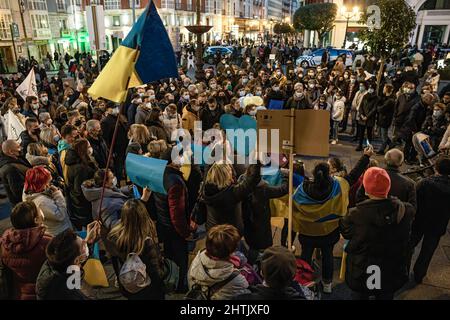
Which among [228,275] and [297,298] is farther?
[228,275]

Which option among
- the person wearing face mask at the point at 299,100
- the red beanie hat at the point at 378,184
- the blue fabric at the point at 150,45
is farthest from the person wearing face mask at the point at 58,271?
the person wearing face mask at the point at 299,100

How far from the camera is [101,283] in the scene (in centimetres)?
376

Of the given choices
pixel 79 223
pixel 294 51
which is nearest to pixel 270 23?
pixel 294 51

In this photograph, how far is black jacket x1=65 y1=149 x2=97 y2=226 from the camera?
4480mm

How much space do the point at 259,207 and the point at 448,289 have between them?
260 cm

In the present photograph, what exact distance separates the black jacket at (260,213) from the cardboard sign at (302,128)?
0.48 meters

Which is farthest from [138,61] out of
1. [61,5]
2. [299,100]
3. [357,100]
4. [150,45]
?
[61,5]

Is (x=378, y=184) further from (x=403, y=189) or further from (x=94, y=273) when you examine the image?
(x=94, y=273)

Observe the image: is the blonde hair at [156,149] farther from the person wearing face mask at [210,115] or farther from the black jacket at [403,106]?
the black jacket at [403,106]

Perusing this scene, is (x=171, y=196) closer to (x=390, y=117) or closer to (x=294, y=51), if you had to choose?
(x=390, y=117)

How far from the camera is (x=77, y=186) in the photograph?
14.8 feet

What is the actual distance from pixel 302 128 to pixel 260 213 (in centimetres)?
110

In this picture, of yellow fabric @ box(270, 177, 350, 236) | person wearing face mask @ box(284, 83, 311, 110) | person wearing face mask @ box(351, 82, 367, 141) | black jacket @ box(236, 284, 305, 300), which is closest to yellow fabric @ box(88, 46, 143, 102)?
yellow fabric @ box(270, 177, 350, 236)
